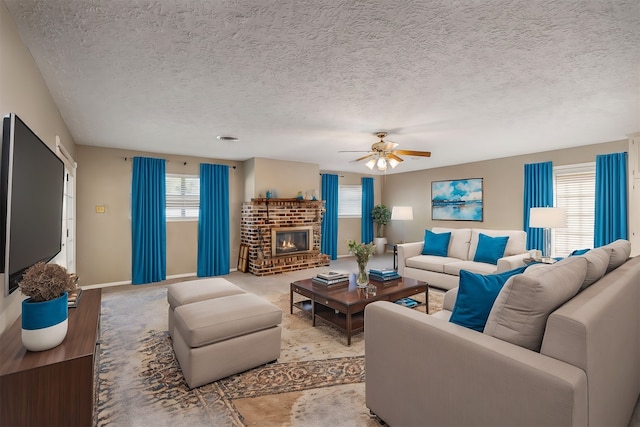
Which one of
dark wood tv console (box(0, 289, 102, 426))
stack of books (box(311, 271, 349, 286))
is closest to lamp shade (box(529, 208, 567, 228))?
stack of books (box(311, 271, 349, 286))

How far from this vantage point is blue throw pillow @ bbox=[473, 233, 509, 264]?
171 inches

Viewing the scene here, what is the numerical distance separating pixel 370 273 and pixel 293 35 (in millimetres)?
2730

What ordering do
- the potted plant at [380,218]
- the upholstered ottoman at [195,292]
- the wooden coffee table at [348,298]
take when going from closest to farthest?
1. the upholstered ottoman at [195,292]
2. the wooden coffee table at [348,298]
3. the potted plant at [380,218]

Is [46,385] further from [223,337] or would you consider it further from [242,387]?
[242,387]

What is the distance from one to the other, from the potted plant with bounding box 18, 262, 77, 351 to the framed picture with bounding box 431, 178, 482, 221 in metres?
6.65

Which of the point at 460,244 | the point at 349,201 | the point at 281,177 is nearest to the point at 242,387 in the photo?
the point at 460,244

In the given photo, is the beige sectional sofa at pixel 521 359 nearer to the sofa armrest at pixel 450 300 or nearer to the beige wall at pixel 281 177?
the sofa armrest at pixel 450 300

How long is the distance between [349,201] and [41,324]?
7126mm

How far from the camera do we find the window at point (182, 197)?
5.55 metres

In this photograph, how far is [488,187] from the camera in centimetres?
616

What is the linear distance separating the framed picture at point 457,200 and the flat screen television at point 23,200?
6626 mm

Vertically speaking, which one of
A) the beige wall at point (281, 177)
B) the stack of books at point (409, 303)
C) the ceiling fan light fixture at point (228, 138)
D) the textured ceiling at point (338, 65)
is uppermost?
the textured ceiling at point (338, 65)

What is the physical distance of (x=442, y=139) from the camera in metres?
4.38

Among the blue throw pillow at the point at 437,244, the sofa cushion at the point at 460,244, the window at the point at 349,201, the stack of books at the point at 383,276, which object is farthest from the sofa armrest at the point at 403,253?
the window at the point at 349,201
